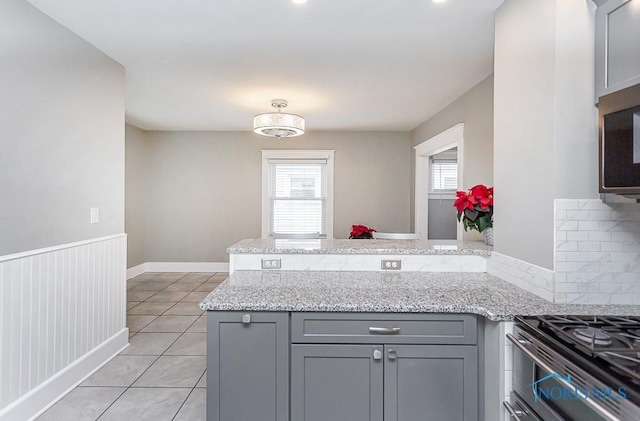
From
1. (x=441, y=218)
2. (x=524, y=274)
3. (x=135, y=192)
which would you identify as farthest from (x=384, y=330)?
(x=135, y=192)

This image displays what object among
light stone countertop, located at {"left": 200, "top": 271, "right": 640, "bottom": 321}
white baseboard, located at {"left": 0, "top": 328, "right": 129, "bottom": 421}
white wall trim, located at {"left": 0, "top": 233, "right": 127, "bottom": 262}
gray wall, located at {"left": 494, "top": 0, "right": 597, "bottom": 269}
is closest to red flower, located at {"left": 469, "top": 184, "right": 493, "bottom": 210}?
gray wall, located at {"left": 494, "top": 0, "right": 597, "bottom": 269}

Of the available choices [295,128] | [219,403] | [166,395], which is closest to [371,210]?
[295,128]

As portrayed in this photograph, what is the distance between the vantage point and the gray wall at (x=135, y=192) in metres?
5.20

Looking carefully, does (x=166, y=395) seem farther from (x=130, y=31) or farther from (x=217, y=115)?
(x=217, y=115)

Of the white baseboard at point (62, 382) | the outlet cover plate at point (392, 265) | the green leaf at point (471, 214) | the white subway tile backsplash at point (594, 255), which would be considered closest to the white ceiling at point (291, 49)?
the green leaf at point (471, 214)

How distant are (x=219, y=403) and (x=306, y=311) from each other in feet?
1.80

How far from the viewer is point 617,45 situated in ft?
4.34

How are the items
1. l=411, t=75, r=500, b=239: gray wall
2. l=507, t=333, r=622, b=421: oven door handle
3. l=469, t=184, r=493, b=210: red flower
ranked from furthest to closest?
l=411, t=75, r=500, b=239: gray wall → l=469, t=184, r=493, b=210: red flower → l=507, t=333, r=622, b=421: oven door handle

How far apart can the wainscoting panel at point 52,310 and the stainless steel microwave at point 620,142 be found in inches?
113

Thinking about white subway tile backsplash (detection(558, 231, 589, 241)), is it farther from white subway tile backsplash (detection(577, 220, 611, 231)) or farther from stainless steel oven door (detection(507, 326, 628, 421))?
stainless steel oven door (detection(507, 326, 628, 421))

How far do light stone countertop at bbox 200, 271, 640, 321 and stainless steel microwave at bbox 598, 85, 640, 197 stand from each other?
21.5 inches

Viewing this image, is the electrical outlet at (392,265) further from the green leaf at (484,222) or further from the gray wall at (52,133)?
the gray wall at (52,133)

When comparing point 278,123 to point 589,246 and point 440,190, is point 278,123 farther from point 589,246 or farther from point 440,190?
point 440,190

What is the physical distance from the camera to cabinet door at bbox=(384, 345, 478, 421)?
142cm
